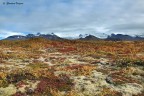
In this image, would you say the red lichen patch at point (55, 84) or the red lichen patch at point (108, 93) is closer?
the red lichen patch at point (108, 93)

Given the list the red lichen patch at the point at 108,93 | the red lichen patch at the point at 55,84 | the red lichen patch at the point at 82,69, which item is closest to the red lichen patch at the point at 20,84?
the red lichen patch at the point at 55,84

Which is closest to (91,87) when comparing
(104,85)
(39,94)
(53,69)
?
(104,85)

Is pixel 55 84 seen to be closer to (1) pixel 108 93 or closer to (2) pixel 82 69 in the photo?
(1) pixel 108 93

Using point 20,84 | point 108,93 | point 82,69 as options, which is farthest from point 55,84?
point 82,69

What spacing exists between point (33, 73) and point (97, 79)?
238 inches

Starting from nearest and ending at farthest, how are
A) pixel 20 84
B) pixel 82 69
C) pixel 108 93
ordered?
pixel 108 93 < pixel 20 84 < pixel 82 69

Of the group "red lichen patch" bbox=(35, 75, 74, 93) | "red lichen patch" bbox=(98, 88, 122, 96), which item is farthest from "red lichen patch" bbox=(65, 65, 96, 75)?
"red lichen patch" bbox=(98, 88, 122, 96)

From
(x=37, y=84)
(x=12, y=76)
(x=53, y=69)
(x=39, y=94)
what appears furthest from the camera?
(x=53, y=69)

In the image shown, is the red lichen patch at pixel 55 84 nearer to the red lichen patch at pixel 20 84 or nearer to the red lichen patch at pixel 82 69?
the red lichen patch at pixel 20 84

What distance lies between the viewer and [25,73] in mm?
29156

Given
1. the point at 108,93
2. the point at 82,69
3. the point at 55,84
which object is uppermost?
the point at 82,69

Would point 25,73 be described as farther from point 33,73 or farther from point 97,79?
point 97,79

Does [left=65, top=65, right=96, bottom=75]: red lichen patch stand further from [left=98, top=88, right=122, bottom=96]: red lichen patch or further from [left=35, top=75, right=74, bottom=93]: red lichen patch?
[left=98, top=88, right=122, bottom=96]: red lichen patch

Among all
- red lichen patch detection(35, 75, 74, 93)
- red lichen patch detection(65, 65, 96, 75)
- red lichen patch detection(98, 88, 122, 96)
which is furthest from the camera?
red lichen patch detection(65, 65, 96, 75)
